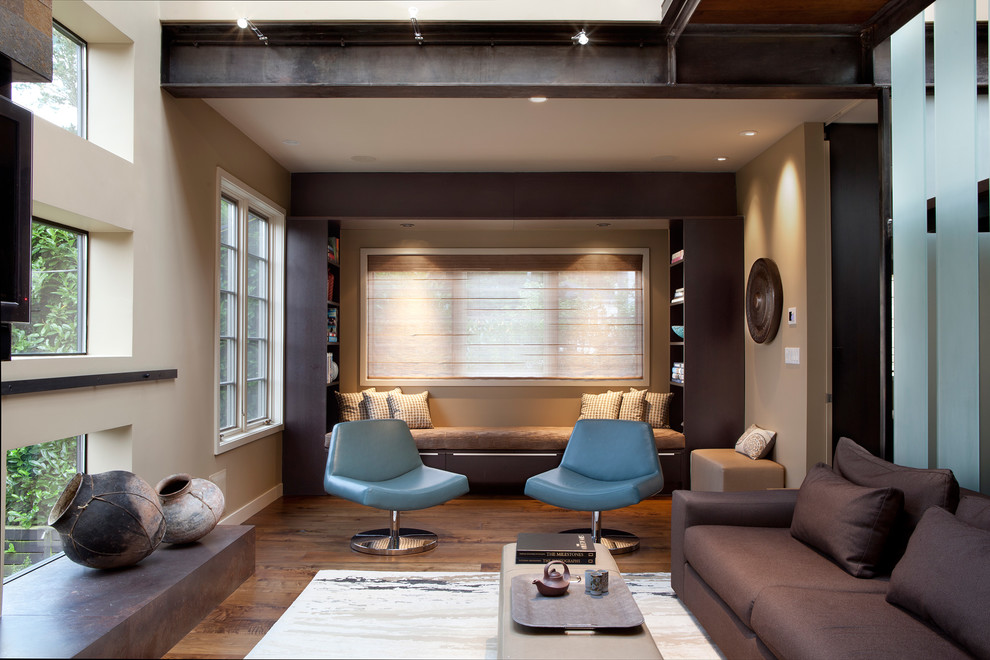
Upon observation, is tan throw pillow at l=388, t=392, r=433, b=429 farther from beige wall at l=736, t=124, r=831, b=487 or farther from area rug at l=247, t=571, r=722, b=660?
beige wall at l=736, t=124, r=831, b=487

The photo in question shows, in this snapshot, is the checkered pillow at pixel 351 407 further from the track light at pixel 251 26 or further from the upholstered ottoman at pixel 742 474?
the track light at pixel 251 26

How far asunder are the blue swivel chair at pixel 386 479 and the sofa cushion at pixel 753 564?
1.56 meters

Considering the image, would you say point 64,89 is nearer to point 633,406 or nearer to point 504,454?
point 504,454

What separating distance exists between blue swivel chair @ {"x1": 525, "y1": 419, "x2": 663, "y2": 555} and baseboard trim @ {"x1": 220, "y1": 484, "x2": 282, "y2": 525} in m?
1.94

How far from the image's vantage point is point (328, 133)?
4.66 meters

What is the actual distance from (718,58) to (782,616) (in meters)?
2.56

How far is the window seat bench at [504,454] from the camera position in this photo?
546cm

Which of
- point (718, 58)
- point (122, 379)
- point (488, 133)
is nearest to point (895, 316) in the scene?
point (718, 58)

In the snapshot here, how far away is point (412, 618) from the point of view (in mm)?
3033

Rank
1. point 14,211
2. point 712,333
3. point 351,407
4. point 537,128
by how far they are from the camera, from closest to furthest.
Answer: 1. point 14,211
2. point 537,128
3. point 712,333
4. point 351,407

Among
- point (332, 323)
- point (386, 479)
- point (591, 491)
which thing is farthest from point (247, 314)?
point (591, 491)

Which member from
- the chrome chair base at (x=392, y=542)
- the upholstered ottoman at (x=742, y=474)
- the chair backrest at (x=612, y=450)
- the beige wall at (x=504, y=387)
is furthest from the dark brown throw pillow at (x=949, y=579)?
the beige wall at (x=504, y=387)

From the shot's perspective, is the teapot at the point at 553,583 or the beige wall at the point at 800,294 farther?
the beige wall at the point at 800,294

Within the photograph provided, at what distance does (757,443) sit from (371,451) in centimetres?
267
